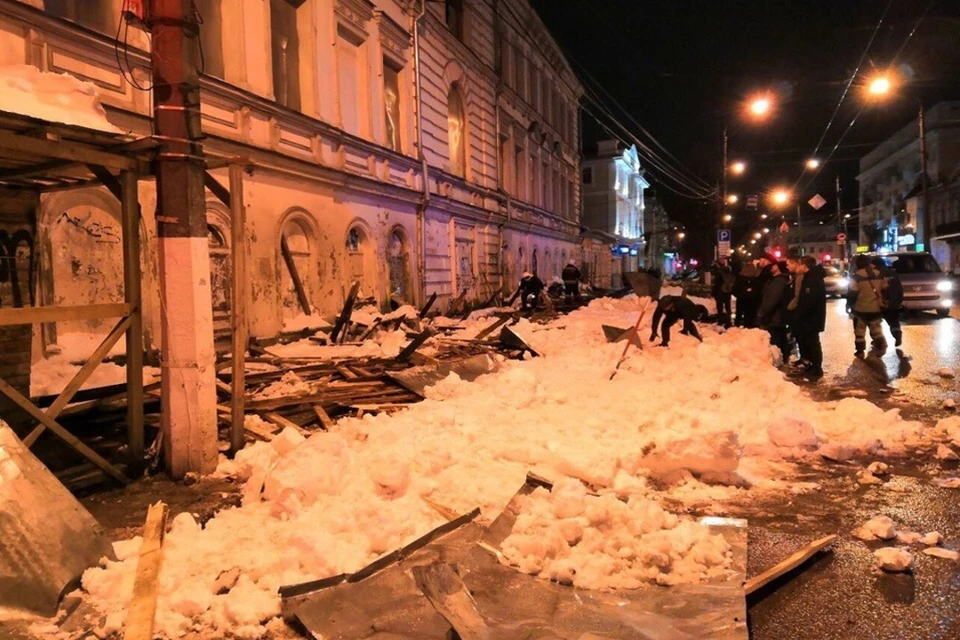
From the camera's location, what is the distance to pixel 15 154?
503cm

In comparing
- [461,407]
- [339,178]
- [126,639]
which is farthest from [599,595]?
[339,178]

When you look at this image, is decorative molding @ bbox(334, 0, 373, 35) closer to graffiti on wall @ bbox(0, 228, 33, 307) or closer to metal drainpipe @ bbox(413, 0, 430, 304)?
metal drainpipe @ bbox(413, 0, 430, 304)

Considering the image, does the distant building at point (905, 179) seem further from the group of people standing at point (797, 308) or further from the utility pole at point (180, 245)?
the utility pole at point (180, 245)

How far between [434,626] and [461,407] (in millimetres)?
4075

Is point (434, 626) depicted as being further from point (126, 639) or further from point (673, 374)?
point (673, 374)

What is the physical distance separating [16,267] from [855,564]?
25.2 ft

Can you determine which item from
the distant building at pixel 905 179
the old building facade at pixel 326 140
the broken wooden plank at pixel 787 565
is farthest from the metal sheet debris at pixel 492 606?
the distant building at pixel 905 179

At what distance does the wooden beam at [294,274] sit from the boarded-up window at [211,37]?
3.13 m

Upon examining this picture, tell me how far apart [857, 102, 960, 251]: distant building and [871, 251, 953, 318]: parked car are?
71.7ft

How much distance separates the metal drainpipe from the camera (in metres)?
19.0

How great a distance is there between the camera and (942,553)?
13.5 feet

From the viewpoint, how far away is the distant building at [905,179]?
51375mm

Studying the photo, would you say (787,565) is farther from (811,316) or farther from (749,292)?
(749,292)

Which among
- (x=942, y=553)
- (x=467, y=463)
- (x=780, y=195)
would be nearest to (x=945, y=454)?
(x=942, y=553)
